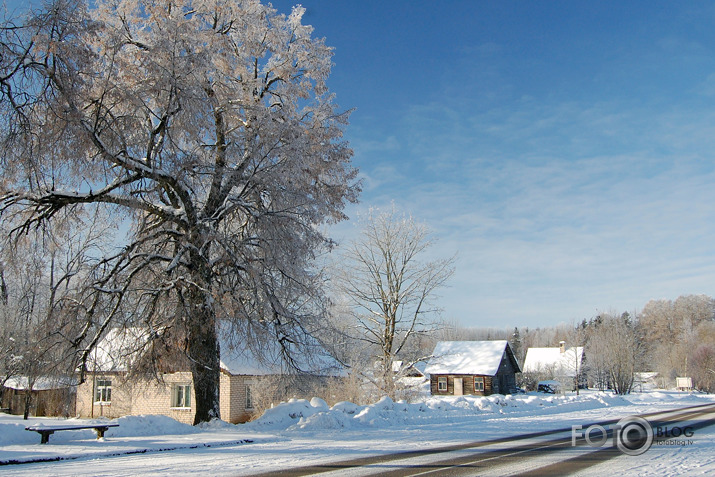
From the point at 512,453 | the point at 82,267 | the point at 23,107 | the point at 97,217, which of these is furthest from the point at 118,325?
the point at 512,453

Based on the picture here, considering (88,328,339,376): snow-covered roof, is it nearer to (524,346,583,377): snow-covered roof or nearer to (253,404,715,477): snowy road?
(253,404,715,477): snowy road

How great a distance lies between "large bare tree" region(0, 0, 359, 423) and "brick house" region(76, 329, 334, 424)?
83 centimetres

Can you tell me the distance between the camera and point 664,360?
90.1 metres

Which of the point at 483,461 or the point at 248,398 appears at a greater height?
the point at 483,461

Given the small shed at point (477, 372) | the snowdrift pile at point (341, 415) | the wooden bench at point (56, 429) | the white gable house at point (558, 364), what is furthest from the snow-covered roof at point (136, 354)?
the white gable house at point (558, 364)

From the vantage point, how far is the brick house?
53.0 feet

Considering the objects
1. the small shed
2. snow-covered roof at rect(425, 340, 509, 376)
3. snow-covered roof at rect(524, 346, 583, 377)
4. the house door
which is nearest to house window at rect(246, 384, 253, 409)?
snow-covered roof at rect(425, 340, 509, 376)

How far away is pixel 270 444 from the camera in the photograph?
45.8ft

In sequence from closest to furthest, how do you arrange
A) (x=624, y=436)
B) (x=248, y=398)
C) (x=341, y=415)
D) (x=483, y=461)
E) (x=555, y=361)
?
(x=483, y=461), (x=624, y=436), (x=341, y=415), (x=248, y=398), (x=555, y=361)

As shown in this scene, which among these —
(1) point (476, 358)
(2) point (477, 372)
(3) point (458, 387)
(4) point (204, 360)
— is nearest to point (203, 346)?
(4) point (204, 360)

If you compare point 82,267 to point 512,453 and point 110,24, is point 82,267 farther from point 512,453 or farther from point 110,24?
point 512,453

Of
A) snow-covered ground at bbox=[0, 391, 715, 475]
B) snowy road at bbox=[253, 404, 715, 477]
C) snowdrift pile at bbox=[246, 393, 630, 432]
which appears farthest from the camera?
snowdrift pile at bbox=[246, 393, 630, 432]

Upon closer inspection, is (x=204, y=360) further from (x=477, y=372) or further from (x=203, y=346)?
(x=477, y=372)

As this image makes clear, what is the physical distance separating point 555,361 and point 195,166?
7940 centimetres
